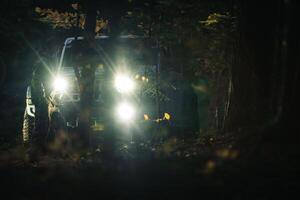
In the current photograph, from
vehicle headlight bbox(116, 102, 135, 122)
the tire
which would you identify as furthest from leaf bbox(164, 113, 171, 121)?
the tire

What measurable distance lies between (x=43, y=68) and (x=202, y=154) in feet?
20.6

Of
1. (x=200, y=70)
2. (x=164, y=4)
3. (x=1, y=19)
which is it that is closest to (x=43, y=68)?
(x=1, y=19)

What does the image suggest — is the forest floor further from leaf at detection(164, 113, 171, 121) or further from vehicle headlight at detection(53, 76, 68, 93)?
vehicle headlight at detection(53, 76, 68, 93)

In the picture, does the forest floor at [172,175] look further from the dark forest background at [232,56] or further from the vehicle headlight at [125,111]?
the vehicle headlight at [125,111]

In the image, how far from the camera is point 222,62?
15984 mm

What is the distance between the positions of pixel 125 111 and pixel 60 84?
1630 mm

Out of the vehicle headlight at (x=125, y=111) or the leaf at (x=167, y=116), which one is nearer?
the vehicle headlight at (x=125, y=111)

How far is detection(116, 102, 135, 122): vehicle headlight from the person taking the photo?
12367mm

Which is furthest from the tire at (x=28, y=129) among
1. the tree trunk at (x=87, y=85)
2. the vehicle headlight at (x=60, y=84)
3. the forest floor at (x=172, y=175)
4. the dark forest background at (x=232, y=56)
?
the forest floor at (x=172, y=175)

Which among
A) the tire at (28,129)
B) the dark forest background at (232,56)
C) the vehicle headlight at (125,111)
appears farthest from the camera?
the tire at (28,129)

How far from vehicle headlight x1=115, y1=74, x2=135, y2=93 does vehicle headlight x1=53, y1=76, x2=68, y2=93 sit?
119 cm

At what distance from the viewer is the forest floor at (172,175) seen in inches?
Answer: 259

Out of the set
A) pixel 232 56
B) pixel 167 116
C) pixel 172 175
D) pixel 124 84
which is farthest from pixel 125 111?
pixel 172 175

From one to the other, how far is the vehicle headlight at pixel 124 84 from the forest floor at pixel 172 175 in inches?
149
